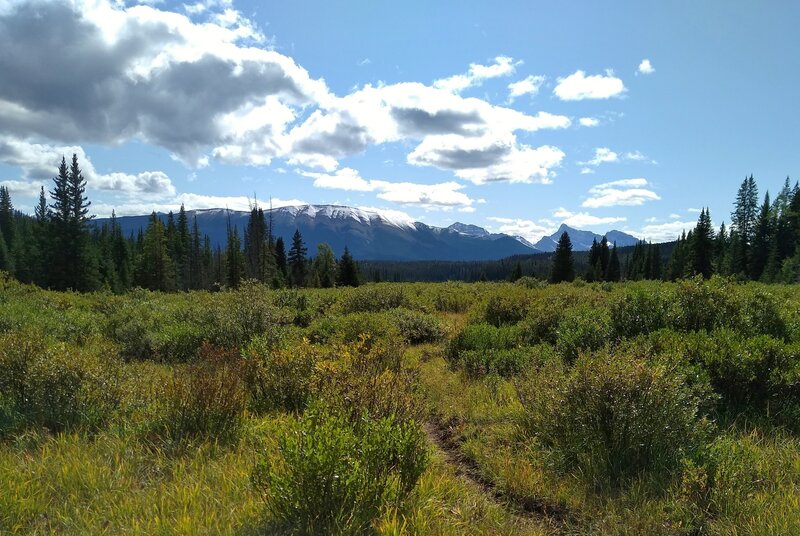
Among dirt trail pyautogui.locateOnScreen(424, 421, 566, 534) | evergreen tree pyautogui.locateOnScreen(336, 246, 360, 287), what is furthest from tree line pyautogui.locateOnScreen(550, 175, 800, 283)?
dirt trail pyautogui.locateOnScreen(424, 421, 566, 534)

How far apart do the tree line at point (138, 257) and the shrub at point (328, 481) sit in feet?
140

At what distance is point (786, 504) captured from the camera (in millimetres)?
3311

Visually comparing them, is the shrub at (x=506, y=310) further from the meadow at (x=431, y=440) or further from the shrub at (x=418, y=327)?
the meadow at (x=431, y=440)

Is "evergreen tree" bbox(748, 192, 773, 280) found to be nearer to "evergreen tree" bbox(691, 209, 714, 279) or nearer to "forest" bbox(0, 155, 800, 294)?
"forest" bbox(0, 155, 800, 294)

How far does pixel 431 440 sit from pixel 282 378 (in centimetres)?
229

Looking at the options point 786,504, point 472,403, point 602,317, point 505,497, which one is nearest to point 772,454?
point 786,504

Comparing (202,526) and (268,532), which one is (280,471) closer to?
(268,532)

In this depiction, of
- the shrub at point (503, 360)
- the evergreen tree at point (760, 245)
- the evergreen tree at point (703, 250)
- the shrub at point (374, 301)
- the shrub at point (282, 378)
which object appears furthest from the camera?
the evergreen tree at point (760, 245)

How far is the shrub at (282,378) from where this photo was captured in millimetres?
5871

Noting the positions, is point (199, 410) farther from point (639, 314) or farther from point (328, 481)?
point (639, 314)

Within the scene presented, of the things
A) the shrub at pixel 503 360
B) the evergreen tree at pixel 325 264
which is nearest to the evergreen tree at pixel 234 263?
the evergreen tree at pixel 325 264

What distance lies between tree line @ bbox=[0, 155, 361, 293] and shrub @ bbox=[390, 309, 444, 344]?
33.6 metres

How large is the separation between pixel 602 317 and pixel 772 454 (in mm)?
4213

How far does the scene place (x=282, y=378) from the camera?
238 inches
